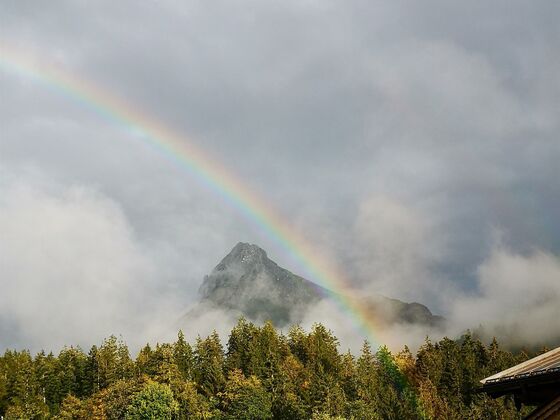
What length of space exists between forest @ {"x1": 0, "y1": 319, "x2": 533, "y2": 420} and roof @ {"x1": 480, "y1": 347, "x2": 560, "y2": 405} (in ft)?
184

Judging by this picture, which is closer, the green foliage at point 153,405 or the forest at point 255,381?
the green foliage at point 153,405

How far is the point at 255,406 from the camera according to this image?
79500 mm

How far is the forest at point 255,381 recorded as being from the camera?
258 ft

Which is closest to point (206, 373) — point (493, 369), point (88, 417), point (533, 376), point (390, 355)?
point (88, 417)

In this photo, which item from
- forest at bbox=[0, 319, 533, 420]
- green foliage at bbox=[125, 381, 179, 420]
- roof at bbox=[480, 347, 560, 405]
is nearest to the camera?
roof at bbox=[480, 347, 560, 405]

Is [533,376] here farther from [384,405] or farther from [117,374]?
[117,374]

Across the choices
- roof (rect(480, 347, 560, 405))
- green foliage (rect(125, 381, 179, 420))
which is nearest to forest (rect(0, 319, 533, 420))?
green foliage (rect(125, 381, 179, 420))

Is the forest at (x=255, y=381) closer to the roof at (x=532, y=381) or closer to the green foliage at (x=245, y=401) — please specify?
the green foliage at (x=245, y=401)

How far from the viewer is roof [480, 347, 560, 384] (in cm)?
1006

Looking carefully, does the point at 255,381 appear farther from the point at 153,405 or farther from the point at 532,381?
the point at 532,381

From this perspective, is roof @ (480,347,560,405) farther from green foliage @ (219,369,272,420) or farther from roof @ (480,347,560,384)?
green foliage @ (219,369,272,420)

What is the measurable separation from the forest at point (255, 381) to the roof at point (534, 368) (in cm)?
5645

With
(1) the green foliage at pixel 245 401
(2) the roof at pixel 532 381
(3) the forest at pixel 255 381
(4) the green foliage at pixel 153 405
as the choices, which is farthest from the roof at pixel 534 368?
(1) the green foliage at pixel 245 401

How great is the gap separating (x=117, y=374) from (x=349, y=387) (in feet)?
146
